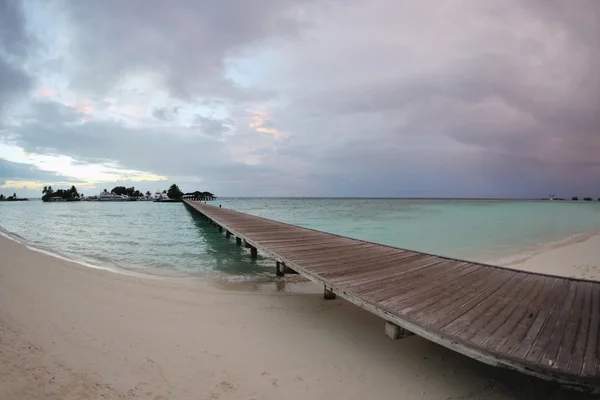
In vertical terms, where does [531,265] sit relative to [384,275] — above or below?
below

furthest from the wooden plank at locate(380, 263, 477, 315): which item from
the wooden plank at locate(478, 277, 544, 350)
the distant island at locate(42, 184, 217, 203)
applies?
the distant island at locate(42, 184, 217, 203)

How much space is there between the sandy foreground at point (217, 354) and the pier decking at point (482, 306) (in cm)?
64

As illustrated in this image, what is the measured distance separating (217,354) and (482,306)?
11.7ft

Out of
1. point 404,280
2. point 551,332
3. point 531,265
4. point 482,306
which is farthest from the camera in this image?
point 531,265

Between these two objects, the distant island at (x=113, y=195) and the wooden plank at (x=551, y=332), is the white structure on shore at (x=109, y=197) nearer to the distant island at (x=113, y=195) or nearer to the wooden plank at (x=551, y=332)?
the distant island at (x=113, y=195)

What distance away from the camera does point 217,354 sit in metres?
3.69

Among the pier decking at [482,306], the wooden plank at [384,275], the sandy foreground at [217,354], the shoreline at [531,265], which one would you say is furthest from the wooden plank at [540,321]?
the shoreline at [531,265]

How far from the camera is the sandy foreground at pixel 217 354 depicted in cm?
296

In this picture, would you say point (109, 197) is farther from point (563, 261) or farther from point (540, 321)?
point (540, 321)

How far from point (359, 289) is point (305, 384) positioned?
1552 mm

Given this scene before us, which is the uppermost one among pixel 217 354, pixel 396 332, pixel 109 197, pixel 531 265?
pixel 109 197

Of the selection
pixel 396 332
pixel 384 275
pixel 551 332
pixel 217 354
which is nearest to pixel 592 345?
pixel 551 332

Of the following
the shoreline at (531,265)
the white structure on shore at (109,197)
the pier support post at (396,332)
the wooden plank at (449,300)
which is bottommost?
the shoreline at (531,265)

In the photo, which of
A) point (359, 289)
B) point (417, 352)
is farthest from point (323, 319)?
point (417, 352)
